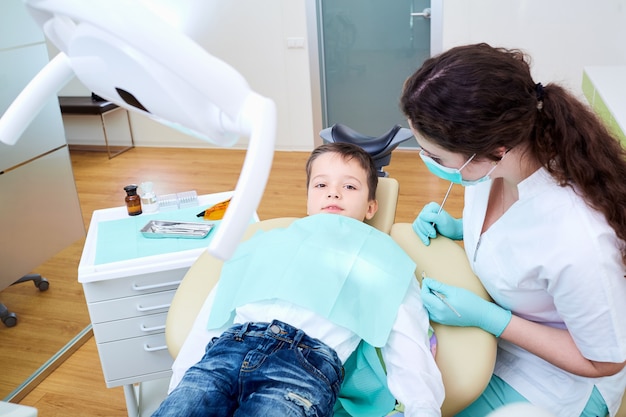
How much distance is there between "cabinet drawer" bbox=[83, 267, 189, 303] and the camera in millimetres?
1581

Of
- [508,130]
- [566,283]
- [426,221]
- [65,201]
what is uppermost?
[508,130]

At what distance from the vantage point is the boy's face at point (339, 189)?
1549mm

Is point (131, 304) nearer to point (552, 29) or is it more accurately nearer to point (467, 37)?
point (467, 37)

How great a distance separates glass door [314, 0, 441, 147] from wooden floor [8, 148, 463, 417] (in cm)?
36

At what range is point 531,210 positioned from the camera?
114 cm

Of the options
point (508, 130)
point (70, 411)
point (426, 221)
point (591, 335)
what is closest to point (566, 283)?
point (591, 335)

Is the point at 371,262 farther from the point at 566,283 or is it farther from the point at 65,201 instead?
the point at 65,201

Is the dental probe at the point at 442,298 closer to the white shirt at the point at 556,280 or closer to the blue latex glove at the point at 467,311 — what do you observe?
the blue latex glove at the point at 467,311

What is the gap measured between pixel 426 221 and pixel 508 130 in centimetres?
53

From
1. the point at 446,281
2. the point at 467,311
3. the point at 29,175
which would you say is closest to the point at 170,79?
the point at 467,311

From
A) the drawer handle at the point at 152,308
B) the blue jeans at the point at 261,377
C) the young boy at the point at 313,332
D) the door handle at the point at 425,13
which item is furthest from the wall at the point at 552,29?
the blue jeans at the point at 261,377

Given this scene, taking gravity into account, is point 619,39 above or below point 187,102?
below

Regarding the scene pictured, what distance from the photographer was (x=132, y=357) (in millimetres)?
1667

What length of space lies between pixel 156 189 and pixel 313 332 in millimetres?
2698
